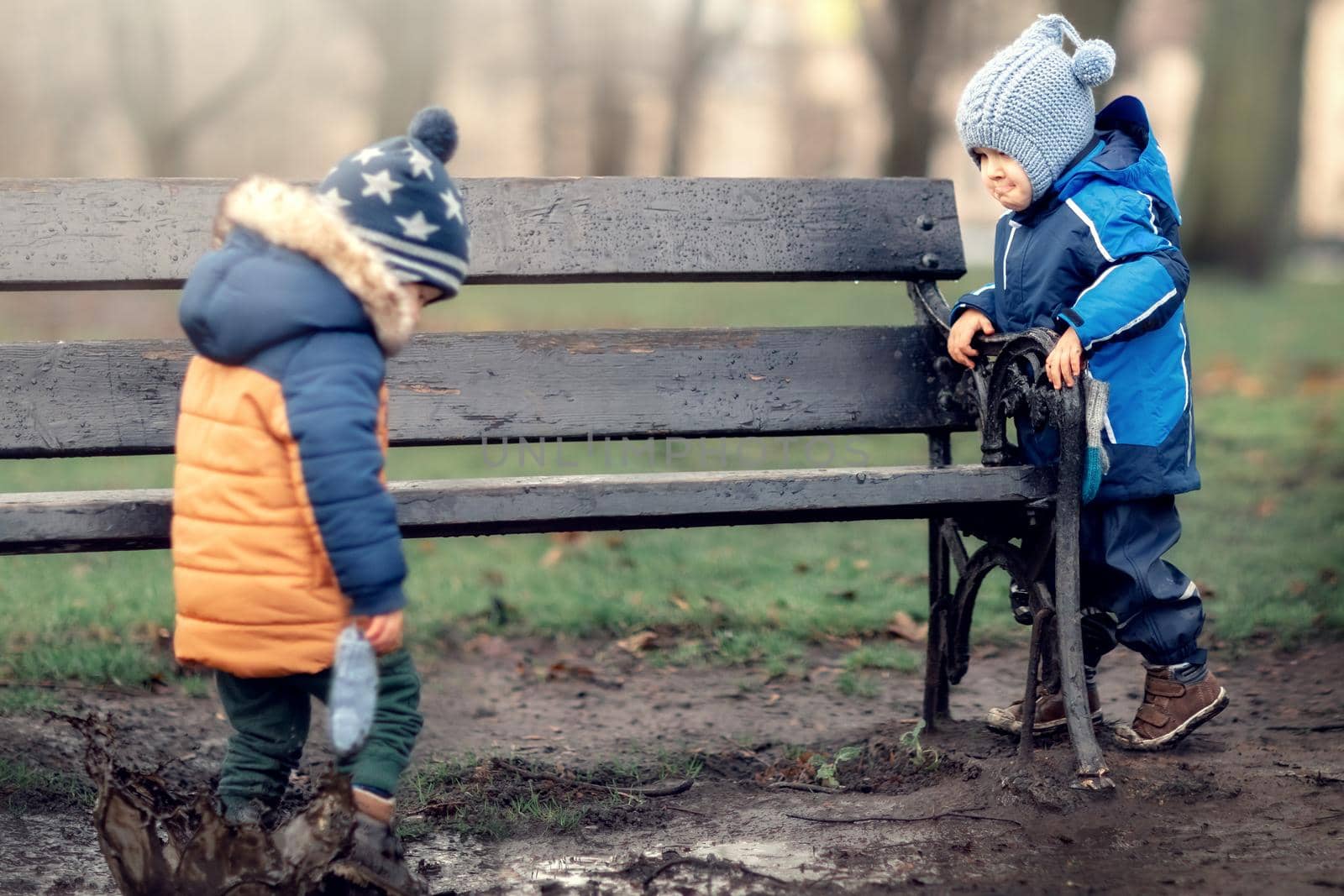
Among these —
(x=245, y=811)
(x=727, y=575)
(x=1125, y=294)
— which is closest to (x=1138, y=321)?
(x=1125, y=294)

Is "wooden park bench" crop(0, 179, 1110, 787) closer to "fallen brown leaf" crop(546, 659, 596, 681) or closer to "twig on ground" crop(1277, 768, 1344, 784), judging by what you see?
"twig on ground" crop(1277, 768, 1344, 784)

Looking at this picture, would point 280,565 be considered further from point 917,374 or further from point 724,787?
point 917,374

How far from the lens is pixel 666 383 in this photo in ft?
11.3

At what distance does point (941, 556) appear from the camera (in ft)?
11.4

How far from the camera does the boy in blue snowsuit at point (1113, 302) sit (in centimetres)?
313

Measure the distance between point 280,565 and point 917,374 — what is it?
1.75 meters

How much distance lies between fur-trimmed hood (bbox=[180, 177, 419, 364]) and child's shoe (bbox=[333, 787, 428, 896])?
0.76m

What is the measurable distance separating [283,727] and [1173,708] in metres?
1.90

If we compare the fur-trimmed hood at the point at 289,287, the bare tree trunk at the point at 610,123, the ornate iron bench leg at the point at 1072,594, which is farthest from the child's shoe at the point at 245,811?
the bare tree trunk at the point at 610,123


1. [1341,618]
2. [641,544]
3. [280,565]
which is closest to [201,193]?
[280,565]

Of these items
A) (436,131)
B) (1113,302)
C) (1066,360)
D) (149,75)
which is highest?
(149,75)

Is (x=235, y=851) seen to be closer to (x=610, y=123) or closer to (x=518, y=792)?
(x=518, y=792)

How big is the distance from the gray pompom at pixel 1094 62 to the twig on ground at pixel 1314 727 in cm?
159

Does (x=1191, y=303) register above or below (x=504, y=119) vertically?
below
